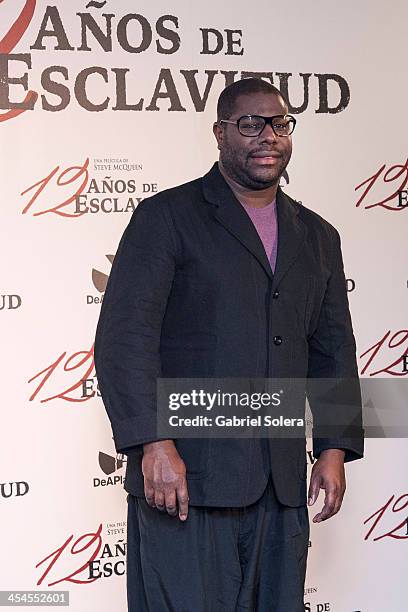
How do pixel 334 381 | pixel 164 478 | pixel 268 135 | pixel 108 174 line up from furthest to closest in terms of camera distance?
pixel 108 174 < pixel 334 381 < pixel 268 135 < pixel 164 478

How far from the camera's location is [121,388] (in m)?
1.58

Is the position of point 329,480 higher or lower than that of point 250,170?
lower

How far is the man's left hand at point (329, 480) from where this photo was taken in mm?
1746

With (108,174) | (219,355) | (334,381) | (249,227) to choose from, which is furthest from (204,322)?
(108,174)

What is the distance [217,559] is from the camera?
1.64 meters

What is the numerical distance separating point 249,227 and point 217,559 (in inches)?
22.1

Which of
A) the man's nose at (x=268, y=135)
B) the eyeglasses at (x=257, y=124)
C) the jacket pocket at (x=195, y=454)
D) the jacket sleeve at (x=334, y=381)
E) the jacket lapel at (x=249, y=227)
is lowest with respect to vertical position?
the jacket pocket at (x=195, y=454)

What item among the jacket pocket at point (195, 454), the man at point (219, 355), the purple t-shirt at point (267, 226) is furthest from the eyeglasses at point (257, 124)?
the jacket pocket at point (195, 454)

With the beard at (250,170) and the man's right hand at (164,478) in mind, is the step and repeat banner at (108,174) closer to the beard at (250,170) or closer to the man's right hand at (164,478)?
the beard at (250,170)

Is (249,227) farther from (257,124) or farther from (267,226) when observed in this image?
(257,124)

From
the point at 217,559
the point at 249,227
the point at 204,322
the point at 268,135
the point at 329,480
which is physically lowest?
the point at 217,559

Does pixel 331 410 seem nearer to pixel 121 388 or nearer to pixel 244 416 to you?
pixel 244 416

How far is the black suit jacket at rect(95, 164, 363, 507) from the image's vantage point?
1585 mm

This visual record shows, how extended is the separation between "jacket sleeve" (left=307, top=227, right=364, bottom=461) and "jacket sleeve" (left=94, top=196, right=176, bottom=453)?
339 mm
